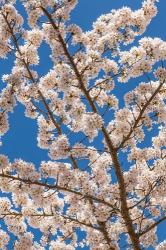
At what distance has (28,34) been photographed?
13.5 metres

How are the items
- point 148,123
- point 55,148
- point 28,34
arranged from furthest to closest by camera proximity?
1. point 28,34
2. point 148,123
3. point 55,148

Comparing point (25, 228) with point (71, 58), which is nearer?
point (71, 58)

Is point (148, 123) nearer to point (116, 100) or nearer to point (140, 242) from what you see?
point (116, 100)

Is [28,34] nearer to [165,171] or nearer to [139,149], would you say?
[139,149]

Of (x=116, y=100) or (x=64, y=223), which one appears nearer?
(x=116, y=100)

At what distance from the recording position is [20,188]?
40.1 ft

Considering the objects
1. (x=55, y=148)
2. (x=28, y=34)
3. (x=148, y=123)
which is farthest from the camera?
(x=28, y=34)

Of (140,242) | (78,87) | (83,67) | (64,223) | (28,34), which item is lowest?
(140,242)

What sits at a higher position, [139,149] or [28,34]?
[28,34]

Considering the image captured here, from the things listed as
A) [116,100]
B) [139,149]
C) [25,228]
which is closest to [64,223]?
[25,228]

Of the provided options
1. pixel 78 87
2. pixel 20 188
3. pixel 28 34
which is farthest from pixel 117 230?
pixel 28 34

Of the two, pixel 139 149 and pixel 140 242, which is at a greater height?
pixel 139 149

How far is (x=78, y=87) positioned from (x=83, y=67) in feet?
3.19

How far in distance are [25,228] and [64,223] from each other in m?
1.20
